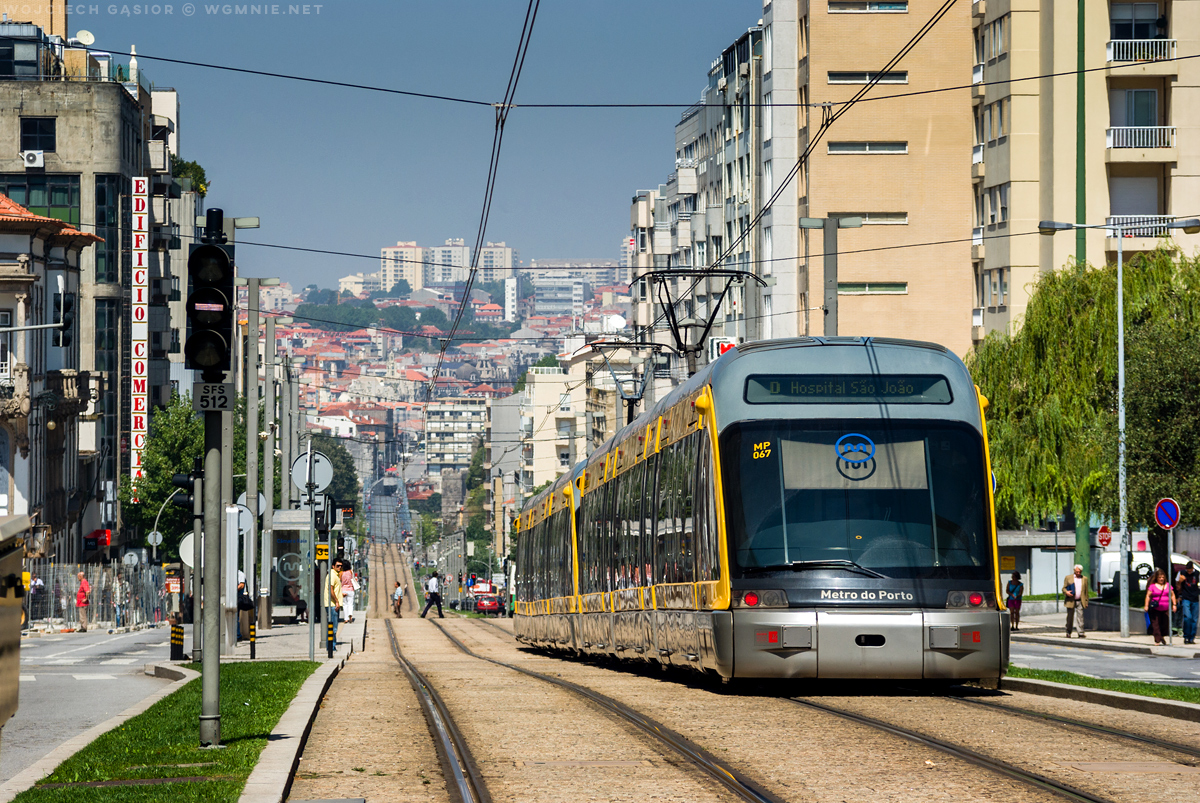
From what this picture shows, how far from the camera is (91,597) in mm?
55406

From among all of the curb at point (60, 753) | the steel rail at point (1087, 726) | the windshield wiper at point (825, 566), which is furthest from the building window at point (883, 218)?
the windshield wiper at point (825, 566)

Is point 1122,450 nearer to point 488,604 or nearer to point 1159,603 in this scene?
point 1159,603

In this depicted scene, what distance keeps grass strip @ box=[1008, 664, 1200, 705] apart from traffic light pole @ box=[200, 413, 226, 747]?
7.83 metres

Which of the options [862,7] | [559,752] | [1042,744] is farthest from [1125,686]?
[862,7]

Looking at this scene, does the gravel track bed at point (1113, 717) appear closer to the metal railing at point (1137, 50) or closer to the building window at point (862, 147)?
the metal railing at point (1137, 50)

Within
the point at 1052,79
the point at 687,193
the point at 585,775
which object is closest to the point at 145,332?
the point at 687,193

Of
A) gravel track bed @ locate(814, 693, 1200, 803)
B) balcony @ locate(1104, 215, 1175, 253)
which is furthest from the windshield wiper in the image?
balcony @ locate(1104, 215, 1175, 253)

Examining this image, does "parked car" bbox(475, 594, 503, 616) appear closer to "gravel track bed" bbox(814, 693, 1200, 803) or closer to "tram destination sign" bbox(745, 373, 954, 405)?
"tram destination sign" bbox(745, 373, 954, 405)

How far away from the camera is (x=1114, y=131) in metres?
58.4

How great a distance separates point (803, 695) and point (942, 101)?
58.8m

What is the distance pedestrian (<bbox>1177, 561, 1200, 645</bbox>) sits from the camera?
34500 millimetres

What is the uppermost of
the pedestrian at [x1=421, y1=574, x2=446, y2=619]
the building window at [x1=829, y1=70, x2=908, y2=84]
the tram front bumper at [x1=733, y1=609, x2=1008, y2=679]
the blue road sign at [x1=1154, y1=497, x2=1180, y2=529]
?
the building window at [x1=829, y1=70, x2=908, y2=84]

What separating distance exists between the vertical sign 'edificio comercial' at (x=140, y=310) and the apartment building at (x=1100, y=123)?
3955 centimetres

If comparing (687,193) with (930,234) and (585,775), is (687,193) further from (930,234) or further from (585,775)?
(585,775)
